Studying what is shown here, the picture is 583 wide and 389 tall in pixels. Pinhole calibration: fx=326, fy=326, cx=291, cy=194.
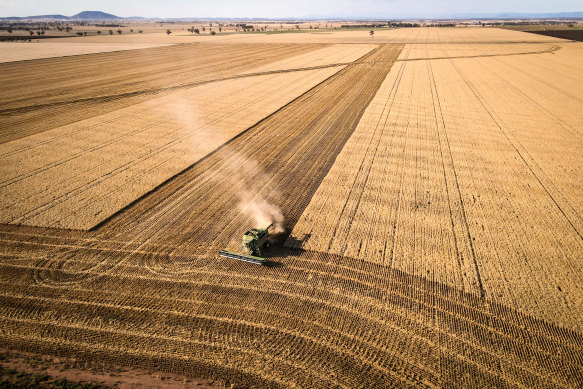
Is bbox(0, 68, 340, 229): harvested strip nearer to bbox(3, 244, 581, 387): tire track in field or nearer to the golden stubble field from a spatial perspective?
the golden stubble field

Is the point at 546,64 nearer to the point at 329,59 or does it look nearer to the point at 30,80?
the point at 329,59

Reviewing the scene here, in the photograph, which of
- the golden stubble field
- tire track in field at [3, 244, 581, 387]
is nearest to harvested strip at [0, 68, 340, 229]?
the golden stubble field

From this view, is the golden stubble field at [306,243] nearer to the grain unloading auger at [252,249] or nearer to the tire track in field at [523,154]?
the tire track in field at [523,154]

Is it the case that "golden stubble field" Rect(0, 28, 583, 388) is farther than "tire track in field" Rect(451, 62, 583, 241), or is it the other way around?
"tire track in field" Rect(451, 62, 583, 241)

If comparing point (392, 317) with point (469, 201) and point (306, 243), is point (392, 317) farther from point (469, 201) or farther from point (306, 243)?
point (469, 201)

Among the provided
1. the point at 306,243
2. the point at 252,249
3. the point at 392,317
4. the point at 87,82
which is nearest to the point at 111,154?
the point at 252,249

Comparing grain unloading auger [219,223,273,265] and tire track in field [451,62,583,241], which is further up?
tire track in field [451,62,583,241]

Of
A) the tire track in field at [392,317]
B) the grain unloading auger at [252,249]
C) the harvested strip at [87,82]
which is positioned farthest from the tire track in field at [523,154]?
the harvested strip at [87,82]
